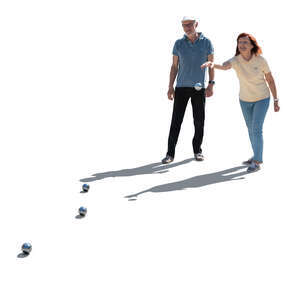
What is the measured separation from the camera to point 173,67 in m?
8.29

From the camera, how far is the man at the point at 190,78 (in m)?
8.01

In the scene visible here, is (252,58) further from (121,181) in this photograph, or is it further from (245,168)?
(121,181)

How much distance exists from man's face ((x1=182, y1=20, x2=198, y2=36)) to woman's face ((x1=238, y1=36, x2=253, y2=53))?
32.4 inches

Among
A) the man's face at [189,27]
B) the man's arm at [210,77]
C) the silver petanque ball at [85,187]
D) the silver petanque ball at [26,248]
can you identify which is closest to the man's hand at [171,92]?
the man's arm at [210,77]

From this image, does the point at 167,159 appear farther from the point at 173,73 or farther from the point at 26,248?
the point at 26,248

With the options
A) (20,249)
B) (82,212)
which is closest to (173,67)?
(82,212)

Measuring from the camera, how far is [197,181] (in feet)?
25.0

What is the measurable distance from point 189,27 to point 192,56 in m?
0.46

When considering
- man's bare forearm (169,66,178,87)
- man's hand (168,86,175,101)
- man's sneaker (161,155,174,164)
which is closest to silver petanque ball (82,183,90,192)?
man's sneaker (161,155,174,164)

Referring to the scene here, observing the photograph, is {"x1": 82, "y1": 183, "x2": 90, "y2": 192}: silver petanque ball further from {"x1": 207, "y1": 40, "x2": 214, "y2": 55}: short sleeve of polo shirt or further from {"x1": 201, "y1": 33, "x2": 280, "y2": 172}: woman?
{"x1": 207, "y1": 40, "x2": 214, "y2": 55}: short sleeve of polo shirt

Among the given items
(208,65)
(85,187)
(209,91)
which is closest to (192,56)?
(208,65)

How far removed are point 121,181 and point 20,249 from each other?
245 cm

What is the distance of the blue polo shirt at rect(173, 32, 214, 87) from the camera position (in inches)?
316

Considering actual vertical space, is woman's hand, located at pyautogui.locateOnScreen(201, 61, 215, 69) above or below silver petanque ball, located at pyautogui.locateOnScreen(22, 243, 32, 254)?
above
